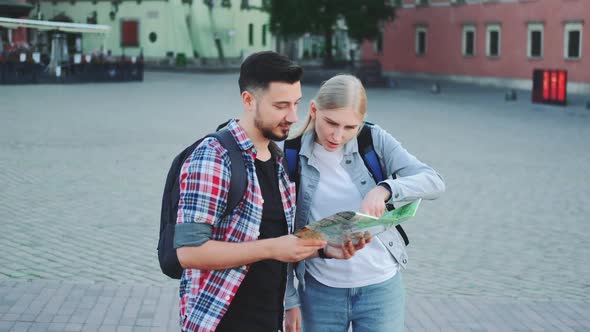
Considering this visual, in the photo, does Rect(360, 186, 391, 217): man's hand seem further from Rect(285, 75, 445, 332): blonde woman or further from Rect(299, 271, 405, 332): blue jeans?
Rect(299, 271, 405, 332): blue jeans

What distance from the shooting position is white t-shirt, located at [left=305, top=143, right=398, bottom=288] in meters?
3.42

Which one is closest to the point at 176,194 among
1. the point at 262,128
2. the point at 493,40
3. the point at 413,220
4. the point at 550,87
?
the point at 262,128

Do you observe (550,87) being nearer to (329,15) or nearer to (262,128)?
(329,15)

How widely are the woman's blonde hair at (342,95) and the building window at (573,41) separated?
38.3 metres

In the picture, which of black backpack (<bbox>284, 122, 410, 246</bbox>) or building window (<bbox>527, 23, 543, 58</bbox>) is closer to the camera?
black backpack (<bbox>284, 122, 410, 246</bbox>)

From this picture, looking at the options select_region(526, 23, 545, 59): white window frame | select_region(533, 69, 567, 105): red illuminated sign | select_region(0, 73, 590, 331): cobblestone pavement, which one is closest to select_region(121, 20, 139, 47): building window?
select_region(526, 23, 545, 59): white window frame

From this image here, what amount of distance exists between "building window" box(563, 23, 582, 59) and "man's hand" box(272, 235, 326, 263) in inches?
1532

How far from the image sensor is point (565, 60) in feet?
133

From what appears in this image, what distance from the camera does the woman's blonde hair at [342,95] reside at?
3275 millimetres

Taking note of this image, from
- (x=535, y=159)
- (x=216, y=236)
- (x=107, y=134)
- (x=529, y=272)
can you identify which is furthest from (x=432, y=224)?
(x=107, y=134)

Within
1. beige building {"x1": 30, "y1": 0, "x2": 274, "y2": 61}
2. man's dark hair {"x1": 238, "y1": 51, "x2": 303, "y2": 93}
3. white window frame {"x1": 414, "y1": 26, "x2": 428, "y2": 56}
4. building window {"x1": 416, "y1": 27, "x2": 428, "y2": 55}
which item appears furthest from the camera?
beige building {"x1": 30, "y1": 0, "x2": 274, "y2": 61}

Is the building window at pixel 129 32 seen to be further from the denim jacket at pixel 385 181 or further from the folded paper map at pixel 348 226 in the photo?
the folded paper map at pixel 348 226

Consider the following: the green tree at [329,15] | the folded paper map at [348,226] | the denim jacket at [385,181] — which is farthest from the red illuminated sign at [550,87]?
the folded paper map at [348,226]

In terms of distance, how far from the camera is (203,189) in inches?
107
